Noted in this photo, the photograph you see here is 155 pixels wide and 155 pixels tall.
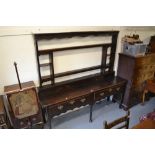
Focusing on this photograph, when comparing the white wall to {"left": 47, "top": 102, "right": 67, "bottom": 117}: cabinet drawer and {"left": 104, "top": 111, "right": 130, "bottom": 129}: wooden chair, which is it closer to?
{"left": 47, "top": 102, "right": 67, "bottom": 117}: cabinet drawer

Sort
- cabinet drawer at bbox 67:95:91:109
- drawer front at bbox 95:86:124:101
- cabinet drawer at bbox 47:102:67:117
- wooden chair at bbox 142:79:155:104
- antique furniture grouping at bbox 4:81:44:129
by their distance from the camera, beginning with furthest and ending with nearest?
wooden chair at bbox 142:79:155:104 → drawer front at bbox 95:86:124:101 → cabinet drawer at bbox 67:95:91:109 → cabinet drawer at bbox 47:102:67:117 → antique furniture grouping at bbox 4:81:44:129

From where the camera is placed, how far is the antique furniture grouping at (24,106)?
1.99 meters

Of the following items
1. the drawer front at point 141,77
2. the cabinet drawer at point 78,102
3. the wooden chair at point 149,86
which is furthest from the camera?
the wooden chair at point 149,86

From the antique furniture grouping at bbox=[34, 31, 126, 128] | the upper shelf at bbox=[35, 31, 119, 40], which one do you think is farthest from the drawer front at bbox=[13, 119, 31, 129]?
the upper shelf at bbox=[35, 31, 119, 40]

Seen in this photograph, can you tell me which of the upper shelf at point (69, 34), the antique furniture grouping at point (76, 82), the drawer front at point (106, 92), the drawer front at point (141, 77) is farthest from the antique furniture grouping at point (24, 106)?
the drawer front at point (141, 77)

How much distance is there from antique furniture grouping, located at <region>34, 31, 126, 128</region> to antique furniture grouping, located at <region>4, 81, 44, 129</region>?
0.14m

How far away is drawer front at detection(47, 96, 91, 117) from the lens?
2246 mm

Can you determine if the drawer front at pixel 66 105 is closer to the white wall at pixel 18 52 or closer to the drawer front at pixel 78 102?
the drawer front at pixel 78 102

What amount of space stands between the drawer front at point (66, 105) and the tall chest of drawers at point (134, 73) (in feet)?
3.02

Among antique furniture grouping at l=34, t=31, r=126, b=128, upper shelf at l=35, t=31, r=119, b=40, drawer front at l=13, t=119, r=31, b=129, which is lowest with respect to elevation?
drawer front at l=13, t=119, r=31, b=129

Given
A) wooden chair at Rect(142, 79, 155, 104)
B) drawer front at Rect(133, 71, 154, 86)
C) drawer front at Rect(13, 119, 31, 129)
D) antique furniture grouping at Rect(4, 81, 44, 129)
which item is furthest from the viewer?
wooden chair at Rect(142, 79, 155, 104)

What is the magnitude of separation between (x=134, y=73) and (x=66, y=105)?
1404mm
